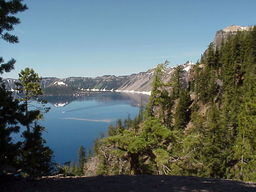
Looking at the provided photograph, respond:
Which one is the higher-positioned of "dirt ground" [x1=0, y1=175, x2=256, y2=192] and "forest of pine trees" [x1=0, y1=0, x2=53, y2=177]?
"forest of pine trees" [x1=0, y1=0, x2=53, y2=177]

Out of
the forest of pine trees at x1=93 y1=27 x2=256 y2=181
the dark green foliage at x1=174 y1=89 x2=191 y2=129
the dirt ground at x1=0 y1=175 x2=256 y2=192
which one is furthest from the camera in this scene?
the dark green foliage at x1=174 y1=89 x2=191 y2=129

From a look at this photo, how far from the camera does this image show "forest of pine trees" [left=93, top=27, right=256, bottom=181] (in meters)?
15.1

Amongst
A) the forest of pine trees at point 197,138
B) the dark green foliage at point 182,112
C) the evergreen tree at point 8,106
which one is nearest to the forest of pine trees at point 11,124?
the evergreen tree at point 8,106

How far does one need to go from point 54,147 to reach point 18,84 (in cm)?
7942

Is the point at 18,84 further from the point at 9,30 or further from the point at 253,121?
the point at 253,121

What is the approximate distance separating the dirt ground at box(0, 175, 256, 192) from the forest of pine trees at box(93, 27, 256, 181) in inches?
145

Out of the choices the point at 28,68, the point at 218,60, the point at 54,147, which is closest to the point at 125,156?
the point at 28,68

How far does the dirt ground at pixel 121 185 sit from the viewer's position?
8.70 meters

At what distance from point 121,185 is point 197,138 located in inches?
327

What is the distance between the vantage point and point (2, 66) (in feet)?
30.6

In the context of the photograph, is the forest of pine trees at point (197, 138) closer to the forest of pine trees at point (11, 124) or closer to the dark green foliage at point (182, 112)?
the dark green foliage at point (182, 112)

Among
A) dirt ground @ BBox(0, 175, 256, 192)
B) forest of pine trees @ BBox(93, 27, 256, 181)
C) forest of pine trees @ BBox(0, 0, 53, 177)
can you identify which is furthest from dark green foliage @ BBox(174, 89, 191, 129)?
forest of pine trees @ BBox(0, 0, 53, 177)

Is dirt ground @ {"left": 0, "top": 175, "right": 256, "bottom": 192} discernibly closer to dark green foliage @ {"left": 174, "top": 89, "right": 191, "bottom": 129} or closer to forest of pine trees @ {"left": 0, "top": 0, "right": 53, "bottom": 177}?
forest of pine trees @ {"left": 0, "top": 0, "right": 53, "bottom": 177}

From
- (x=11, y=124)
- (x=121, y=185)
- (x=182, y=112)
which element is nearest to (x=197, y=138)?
(x=121, y=185)
